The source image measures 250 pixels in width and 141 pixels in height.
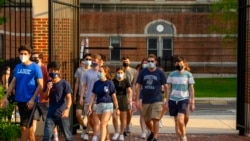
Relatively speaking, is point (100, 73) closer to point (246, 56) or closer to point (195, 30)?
point (246, 56)

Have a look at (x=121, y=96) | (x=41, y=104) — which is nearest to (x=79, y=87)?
(x=121, y=96)

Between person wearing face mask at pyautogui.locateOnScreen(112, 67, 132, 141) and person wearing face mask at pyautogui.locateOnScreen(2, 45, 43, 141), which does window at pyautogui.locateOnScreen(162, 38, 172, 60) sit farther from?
person wearing face mask at pyautogui.locateOnScreen(2, 45, 43, 141)

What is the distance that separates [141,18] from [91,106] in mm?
30785

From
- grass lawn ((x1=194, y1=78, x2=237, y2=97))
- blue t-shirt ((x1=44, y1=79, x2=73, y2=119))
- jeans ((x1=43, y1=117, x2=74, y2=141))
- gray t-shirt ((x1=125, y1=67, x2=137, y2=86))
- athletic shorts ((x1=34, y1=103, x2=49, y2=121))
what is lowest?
grass lawn ((x1=194, y1=78, x2=237, y2=97))

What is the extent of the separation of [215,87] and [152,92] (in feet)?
73.4

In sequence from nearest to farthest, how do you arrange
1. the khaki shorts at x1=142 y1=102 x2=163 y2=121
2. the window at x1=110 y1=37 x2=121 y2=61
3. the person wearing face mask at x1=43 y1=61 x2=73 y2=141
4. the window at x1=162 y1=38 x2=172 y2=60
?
the person wearing face mask at x1=43 y1=61 x2=73 y2=141 < the khaki shorts at x1=142 y1=102 x2=163 y2=121 < the window at x1=110 y1=37 x2=121 y2=61 < the window at x1=162 y1=38 x2=172 y2=60

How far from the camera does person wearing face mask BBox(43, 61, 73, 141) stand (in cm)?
1057

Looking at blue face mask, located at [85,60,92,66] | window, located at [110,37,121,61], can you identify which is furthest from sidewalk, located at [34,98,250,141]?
window, located at [110,37,121,61]

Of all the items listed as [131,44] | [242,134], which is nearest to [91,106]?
[242,134]

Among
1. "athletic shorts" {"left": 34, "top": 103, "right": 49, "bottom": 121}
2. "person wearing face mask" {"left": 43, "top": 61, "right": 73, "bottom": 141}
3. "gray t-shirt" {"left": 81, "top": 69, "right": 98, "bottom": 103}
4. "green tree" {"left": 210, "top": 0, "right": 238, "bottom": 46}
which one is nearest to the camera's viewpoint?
"person wearing face mask" {"left": 43, "top": 61, "right": 73, "bottom": 141}

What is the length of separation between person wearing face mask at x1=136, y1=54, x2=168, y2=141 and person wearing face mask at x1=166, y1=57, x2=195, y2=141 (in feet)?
1.56

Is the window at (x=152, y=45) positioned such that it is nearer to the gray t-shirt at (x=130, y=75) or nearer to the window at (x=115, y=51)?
the window at (x=115, y=51)

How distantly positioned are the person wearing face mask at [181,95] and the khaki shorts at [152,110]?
1.44 ft

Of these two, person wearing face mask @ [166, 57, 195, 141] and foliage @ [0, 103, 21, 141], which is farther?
person wearing face mask @ [166, 57, 195, 141]
